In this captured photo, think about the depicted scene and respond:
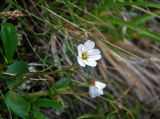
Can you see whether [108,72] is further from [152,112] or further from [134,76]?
[152,112]

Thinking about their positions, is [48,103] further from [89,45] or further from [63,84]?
[89,45]

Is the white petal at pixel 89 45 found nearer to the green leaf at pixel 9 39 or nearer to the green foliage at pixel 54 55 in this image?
the green foliage at pixel 54 55

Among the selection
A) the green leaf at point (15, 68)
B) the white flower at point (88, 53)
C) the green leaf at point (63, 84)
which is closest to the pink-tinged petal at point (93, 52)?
the white flower at point (88, 53)

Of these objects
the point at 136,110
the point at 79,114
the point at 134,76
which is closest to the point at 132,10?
the point at 134,76

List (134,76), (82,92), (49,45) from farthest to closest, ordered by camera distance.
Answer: (134,76) → (82,92) → (49,45)

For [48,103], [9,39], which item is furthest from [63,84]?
[9,39]

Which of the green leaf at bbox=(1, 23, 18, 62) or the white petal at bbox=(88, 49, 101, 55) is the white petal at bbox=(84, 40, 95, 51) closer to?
the white petal at bbox=(88, 49, 101, 55)
